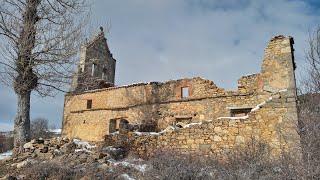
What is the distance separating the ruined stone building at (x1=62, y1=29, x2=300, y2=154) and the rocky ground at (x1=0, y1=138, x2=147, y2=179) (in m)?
1.88

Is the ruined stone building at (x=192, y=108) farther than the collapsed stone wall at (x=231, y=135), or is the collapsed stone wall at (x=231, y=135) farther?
the ruined stone building at (x=192, y=108)

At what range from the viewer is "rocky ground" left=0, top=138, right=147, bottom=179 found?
258 inches

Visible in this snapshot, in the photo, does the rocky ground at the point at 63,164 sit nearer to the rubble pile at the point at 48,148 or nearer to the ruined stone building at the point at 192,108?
the rubble pile at the point at 48,148

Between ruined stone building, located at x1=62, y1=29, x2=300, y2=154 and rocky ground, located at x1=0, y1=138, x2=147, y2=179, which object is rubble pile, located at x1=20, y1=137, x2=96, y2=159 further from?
ruined stone building, located at x1=62, y1=29, x2=300, y2=154

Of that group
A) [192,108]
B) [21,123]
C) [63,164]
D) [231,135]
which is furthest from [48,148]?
[192,108]

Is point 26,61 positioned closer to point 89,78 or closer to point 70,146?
point 89,78

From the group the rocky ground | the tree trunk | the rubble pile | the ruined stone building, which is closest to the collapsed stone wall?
the ruined stone building

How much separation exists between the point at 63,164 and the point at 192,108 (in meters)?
9.28

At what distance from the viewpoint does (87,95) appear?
1967cm

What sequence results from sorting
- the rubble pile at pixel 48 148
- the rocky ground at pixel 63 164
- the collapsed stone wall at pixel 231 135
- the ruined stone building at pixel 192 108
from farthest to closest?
the ruined stone building at pixel 192 108
the collapsed stone wall at pixel 231 135
the rubble pile at pixel 48 148
the rocky ground at pixel 63 164

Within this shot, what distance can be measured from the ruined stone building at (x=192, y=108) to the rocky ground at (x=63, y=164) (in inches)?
74.0

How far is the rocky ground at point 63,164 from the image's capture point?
656cm

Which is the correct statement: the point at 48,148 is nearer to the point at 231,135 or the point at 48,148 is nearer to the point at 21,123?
the point at 21,123

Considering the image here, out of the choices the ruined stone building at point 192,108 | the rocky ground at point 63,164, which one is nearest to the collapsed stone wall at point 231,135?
the ruined stone building at point 192,108
